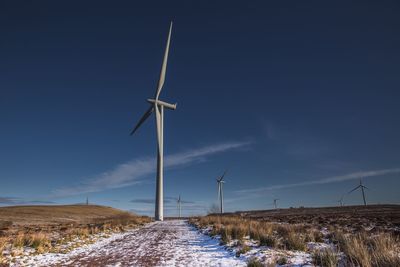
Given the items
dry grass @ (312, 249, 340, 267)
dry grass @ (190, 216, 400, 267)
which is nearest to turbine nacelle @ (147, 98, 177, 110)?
dry grass @ (190, 216, 400, 267)

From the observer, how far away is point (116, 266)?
998cm

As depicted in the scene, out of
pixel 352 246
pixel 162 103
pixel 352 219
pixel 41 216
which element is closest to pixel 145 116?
pixel 162 103

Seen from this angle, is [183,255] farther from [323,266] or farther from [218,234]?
[218,234]

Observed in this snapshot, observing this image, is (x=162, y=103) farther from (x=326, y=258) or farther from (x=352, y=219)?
(x=326, y=258)

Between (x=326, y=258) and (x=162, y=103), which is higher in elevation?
(x=162, y=103)

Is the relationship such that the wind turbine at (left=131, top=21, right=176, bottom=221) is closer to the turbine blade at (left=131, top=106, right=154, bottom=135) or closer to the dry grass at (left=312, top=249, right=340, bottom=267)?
the turbine blade at (left=131, top=106, right=154, bottom=135)

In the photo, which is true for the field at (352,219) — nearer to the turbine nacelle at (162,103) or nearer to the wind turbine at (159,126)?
the wind turbine at (159,126)

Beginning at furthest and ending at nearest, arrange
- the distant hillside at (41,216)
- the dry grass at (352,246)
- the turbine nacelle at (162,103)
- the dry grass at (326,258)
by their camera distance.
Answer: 1. the turbine nacelle at (162,103)
2. the distant hillside at (41,216)
3. the dry grass at (326,258)
4. the dry grass at (352,246)

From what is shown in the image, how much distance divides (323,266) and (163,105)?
173ft

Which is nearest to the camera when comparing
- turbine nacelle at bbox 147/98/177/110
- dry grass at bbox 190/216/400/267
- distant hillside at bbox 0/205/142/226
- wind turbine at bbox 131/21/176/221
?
dry grass at bbox 190/216/400/267

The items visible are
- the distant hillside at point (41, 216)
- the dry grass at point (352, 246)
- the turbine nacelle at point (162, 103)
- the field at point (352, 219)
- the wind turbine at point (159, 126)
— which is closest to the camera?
the dry grass at point (352, 246)

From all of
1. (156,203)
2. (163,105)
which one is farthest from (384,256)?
(163,105)

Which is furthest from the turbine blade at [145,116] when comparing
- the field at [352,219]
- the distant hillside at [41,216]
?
the field at [352,219]

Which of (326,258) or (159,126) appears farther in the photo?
(159,126)
